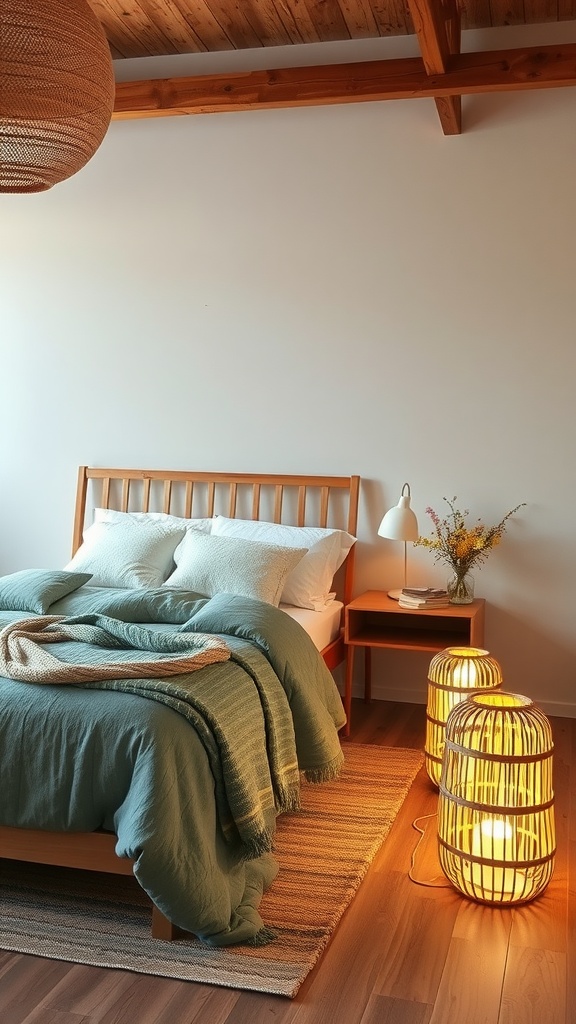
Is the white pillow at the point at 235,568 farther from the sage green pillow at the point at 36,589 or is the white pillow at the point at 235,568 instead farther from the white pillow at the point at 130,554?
the sage green pillow at the point at 36,589

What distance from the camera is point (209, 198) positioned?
4.62 metres

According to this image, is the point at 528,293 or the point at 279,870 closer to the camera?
the point at 279,870

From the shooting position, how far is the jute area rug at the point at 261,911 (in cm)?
223

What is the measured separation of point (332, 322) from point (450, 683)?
1.93m

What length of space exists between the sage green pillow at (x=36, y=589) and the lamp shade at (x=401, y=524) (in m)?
1.25

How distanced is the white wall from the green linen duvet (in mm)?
1709

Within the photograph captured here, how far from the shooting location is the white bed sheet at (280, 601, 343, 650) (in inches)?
151

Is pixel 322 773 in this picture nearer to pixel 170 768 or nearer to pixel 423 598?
pixel 170 768

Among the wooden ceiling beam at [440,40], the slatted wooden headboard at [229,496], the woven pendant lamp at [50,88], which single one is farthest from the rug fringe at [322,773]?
the wooden ceiling beam at [440,40]

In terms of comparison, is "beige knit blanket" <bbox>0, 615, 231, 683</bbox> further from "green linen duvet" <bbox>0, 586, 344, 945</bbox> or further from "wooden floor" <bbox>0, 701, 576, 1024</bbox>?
"wooden floor" <bbox>0, 701, 576, 1024</bbox>

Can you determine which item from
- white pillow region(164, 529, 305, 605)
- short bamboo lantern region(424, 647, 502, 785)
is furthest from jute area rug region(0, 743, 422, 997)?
white pillow region(164, 529, 305, 605)

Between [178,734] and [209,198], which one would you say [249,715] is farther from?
[209,198]

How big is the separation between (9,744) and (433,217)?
2.97 metres

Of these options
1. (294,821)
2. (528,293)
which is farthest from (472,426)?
(294,821)
